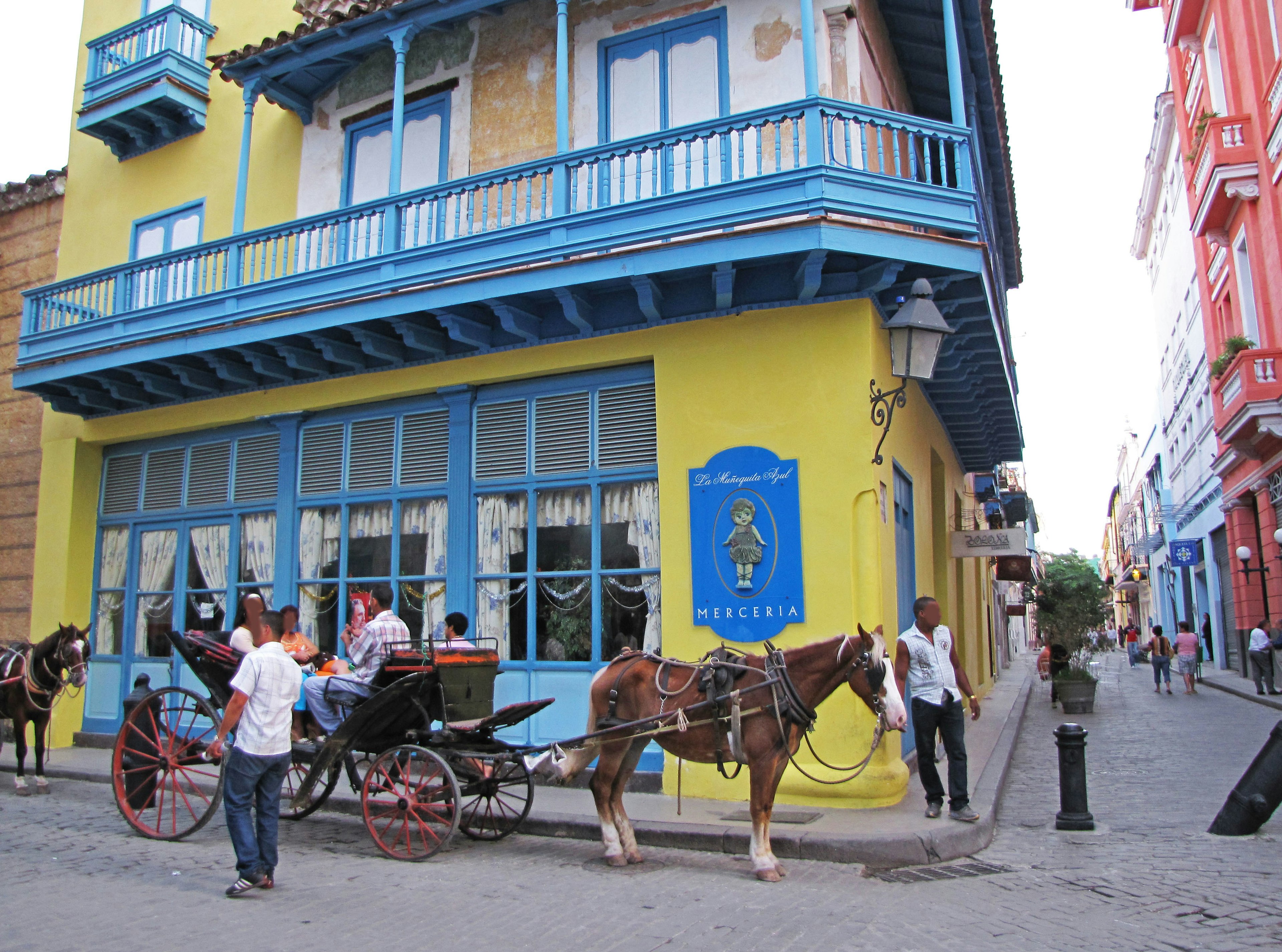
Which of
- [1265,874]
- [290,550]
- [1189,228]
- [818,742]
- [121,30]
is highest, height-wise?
[1189,228]

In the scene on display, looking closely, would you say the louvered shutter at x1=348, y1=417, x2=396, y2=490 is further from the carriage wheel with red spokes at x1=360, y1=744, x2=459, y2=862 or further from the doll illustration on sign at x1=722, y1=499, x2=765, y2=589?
the carriage wheel with red spokes at x1=360, y1=744, x2=459, y2=862

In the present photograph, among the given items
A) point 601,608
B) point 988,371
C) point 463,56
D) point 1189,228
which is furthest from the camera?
point 1189,228

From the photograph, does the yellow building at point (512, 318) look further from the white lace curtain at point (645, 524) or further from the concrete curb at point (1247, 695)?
the concrete curb at point (1247, 695)

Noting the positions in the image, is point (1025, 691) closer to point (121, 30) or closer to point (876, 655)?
point (876, 655)

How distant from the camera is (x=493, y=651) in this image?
25.2 ft

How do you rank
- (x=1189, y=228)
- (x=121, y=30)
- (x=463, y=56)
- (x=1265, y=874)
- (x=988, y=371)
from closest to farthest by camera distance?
(x=1265, y=874) < (x=463, y=56) < (x=988, y=371) < (x=121, y=30) < (x=1189, y=228)

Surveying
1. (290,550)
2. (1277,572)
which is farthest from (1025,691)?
(290,550)

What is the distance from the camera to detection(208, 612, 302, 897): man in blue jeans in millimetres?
5969

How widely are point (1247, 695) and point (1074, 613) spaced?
5309mm

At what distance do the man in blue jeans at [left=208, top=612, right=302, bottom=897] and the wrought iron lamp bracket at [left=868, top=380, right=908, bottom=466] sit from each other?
17.0 feet

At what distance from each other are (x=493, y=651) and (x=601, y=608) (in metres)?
2.01

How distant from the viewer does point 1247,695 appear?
19.9 metres

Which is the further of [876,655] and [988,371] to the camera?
[988,371]

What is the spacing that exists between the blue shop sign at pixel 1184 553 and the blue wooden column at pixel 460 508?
81.7 ft
